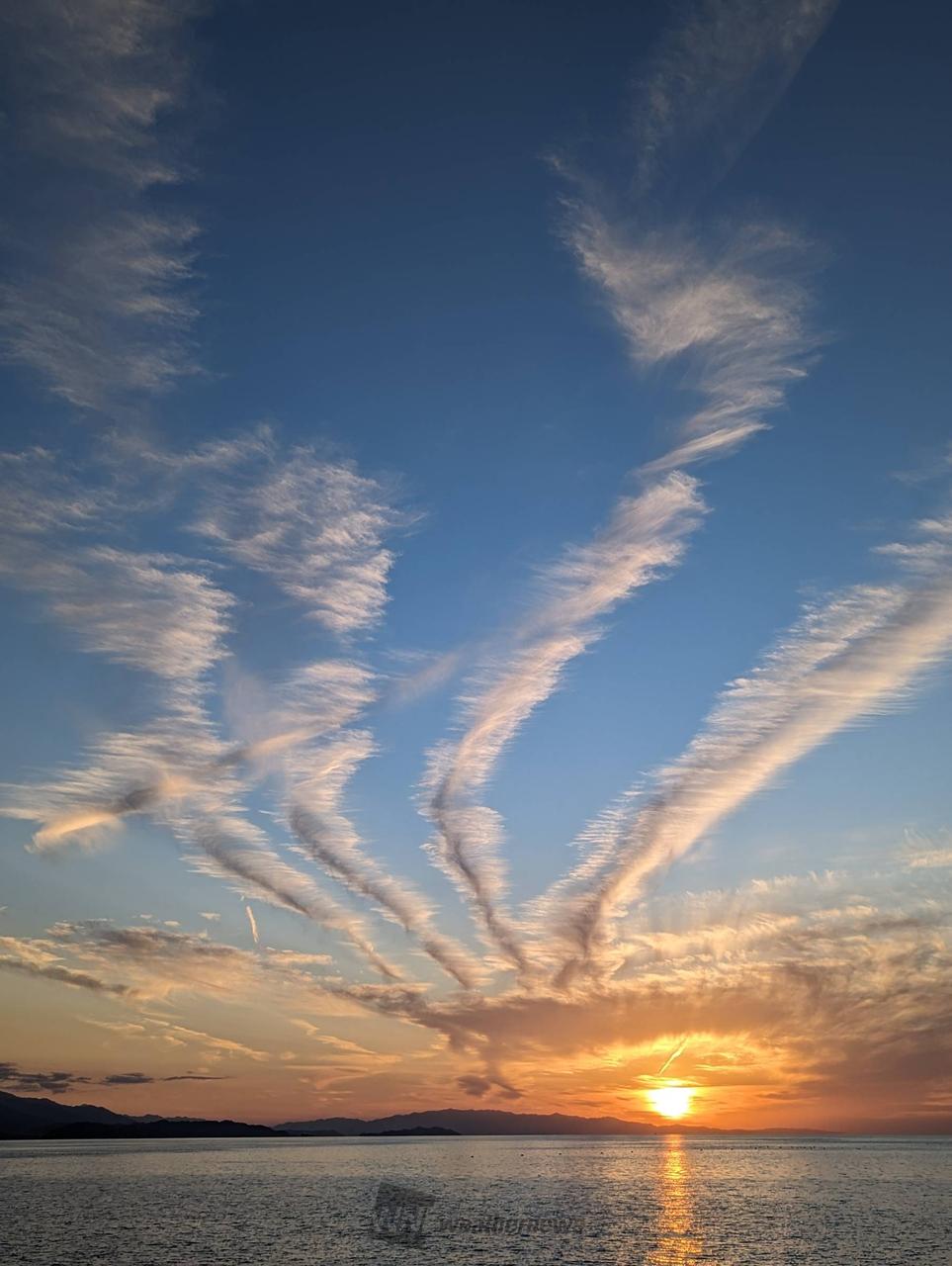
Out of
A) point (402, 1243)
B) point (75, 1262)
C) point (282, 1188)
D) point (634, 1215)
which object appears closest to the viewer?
point (75, 1262)

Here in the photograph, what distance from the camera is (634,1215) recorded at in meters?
131

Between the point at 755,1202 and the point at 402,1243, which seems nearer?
the point at 402,1243

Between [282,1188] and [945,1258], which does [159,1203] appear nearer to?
[282,1188]

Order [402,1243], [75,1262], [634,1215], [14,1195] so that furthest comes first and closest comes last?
[14,1195], [634,1215], [402,1243], [75,1262]

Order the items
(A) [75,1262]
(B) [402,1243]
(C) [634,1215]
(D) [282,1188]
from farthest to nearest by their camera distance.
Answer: (D) [282,1188] < (C) [634,1215] < (B) [402,1243] < (A) [75,1262]

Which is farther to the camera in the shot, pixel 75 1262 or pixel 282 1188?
pixel 282 1188

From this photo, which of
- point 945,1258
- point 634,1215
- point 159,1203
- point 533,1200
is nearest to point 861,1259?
point 945,1258

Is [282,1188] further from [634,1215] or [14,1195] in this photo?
[634,1215]

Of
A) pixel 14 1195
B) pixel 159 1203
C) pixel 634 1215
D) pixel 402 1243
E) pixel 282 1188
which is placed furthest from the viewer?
pixel 282 1188

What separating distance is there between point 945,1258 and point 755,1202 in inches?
2624

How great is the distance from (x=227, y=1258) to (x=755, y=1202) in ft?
328

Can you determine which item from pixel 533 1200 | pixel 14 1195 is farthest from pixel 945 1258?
pixel 14 1195

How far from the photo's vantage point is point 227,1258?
9081 cm

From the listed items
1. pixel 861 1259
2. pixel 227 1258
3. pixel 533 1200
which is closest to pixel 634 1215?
pixel 533 1200
